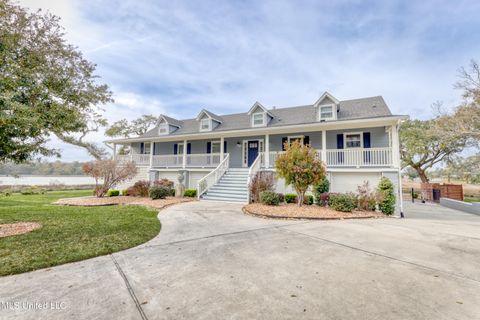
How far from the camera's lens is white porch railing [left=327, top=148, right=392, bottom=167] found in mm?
10789

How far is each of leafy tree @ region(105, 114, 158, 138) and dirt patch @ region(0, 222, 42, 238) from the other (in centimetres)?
2142

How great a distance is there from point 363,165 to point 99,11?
14.7m

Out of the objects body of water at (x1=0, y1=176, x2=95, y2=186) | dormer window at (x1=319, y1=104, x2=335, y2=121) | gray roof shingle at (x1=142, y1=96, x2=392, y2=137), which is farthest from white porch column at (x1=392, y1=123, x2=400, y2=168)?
body of water at (x1=0, y1=176, x2=95, y2=186)

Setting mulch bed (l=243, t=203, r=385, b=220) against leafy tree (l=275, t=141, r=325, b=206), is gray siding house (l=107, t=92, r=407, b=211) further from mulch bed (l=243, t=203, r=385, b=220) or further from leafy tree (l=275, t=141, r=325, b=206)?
mulch bed (l=243, t=203, r=385, b=220)

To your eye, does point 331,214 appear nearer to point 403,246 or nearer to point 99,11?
point 403,246

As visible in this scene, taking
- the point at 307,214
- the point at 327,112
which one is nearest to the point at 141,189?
the point at 307,214

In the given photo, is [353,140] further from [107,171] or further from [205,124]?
[107,171]

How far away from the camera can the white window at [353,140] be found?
1251 cm

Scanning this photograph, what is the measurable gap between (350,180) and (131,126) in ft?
84.7

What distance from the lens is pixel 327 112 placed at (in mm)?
13125

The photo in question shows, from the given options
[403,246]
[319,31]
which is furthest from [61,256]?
[319,31]

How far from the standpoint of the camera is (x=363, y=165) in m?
11.0

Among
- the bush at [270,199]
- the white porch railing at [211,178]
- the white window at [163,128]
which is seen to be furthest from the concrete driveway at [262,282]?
the white window at [163,128]

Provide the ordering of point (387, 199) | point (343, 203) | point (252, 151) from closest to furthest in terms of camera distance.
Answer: point (343, 203), point (387, 199), point (252, 151)
